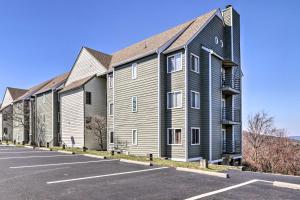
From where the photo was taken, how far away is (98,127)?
2691 cm

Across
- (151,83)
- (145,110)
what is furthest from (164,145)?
(151,83)

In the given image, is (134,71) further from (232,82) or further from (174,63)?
(232,82)

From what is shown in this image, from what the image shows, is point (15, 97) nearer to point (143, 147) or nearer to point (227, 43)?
point (143, 147)

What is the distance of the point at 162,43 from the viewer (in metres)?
21.4

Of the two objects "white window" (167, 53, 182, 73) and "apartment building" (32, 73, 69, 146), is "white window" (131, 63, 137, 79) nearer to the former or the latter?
"white window" (167, 53, 182, 73)

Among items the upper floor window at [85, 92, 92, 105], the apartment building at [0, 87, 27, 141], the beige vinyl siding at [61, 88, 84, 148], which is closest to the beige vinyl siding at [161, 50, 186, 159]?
the upper floor window at [85, 92, 92, 105]

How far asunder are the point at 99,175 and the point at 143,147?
9.57 metres

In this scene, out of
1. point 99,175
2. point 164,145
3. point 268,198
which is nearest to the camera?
point 268,198

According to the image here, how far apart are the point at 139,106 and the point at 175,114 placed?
359 centimetres

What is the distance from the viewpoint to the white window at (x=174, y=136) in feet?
63.3

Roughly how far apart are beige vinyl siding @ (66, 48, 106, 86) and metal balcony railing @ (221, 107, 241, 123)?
13.1 metres

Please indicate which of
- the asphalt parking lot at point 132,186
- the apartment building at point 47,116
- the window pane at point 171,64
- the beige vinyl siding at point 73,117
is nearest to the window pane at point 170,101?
the window pane at point 171,64

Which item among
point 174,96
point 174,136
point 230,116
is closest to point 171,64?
point 174,96

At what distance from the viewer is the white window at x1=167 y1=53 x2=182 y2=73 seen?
1987 cm
